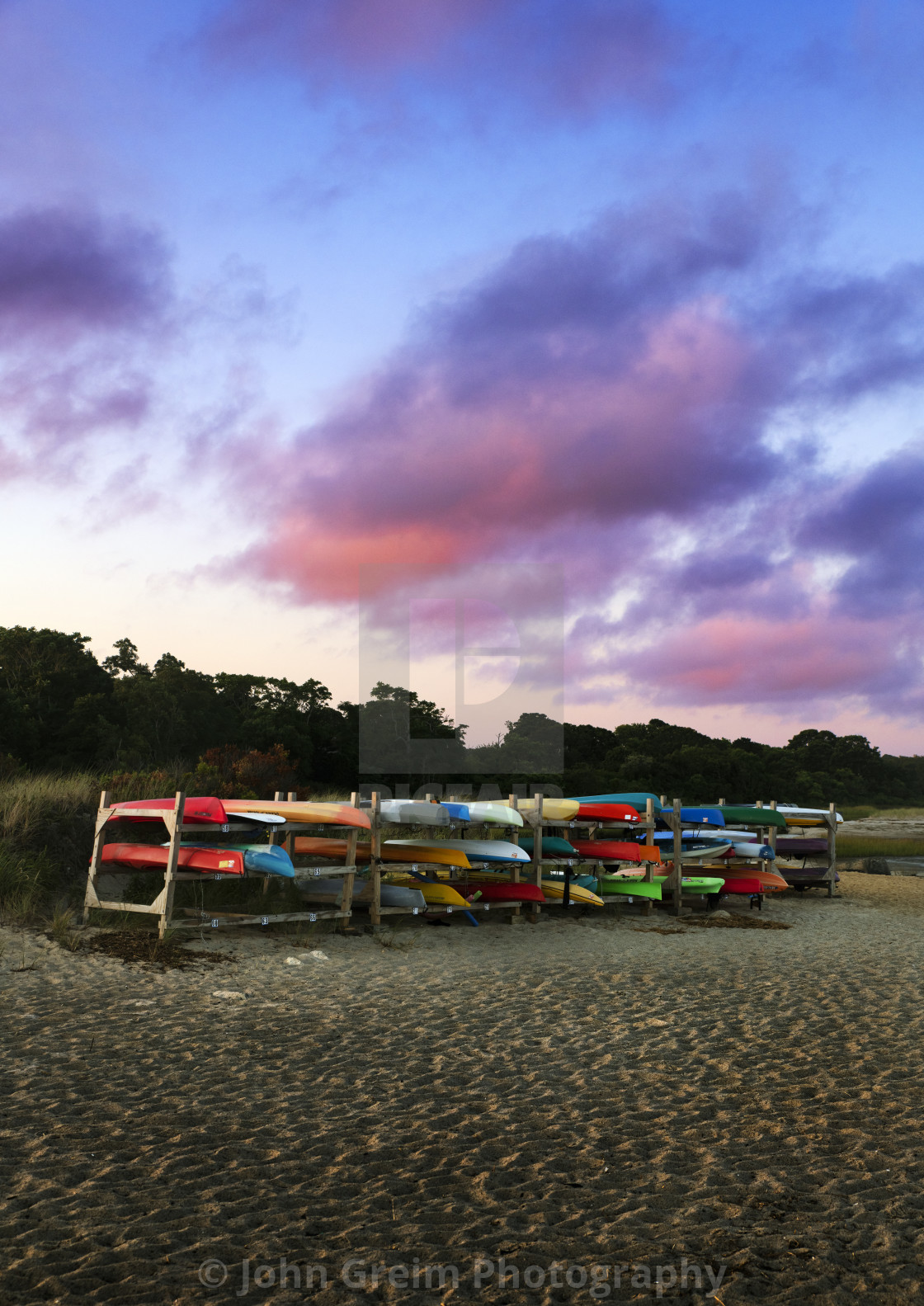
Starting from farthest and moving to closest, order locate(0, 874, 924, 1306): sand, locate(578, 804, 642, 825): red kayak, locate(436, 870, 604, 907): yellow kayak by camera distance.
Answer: locate(578, 804, 642, 825): red kayak → locate(436, 870, 604, 907): yellow kayak → locate(0, 874, 924, 1306): sand

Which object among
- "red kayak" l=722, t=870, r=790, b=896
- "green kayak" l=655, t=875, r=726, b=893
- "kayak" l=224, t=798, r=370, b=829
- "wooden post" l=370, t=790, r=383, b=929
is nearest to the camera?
"kayak" l=224, t=798, r=370, b=829

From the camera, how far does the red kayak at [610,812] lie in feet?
43.9

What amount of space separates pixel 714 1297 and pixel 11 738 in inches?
1218

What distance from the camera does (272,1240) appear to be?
3.22 meters

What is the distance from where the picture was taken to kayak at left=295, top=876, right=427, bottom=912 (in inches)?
432

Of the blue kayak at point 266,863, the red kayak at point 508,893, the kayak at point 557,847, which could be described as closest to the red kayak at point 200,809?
the blue kayak at point 266,863

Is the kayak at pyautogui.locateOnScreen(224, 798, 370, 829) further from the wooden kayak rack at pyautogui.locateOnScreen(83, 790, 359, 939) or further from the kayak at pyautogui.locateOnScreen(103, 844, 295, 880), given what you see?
the kayak at pyautogui.locateOnScreen(103, 844, 295, 880)

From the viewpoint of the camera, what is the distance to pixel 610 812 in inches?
528

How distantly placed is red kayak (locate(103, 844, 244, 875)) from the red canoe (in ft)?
19.5

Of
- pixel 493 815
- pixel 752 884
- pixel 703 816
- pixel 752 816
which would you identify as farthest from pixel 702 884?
pixel 493 815

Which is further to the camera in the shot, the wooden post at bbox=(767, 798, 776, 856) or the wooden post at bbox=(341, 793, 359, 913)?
the wooden post at bbox=(767, 798, 776, 856)

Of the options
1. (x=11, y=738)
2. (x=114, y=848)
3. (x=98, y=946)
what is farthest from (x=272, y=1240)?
(x=11, y=738)

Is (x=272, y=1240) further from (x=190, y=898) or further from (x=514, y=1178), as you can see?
(x=190, y=898)

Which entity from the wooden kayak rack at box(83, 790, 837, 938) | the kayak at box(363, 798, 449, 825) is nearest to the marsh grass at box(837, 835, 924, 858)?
the wooden kayak rack at box(83, 790, 837, 938)
